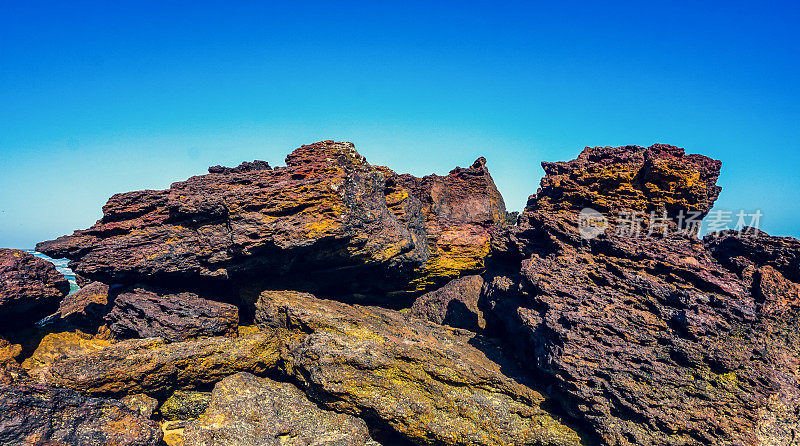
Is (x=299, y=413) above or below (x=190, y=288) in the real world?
below

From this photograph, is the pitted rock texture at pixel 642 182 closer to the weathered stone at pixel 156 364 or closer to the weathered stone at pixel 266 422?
the weathered stone at pixel 266 422

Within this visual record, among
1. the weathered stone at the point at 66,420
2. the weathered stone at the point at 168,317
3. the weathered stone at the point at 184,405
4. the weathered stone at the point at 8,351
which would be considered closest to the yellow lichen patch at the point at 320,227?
the weathered stone at the point at 168,317

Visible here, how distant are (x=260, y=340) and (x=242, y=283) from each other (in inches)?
128

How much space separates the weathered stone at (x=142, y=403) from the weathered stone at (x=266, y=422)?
1.95m

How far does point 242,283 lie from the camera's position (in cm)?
1730

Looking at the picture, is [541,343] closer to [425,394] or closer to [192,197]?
[425,394]

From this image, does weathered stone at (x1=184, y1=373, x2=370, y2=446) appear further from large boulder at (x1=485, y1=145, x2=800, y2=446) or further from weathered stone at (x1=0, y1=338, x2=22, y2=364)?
weathered stone at (x1=0, y1=338, x2=22, y2=364)

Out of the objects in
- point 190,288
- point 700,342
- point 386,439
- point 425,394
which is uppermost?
point 700,342

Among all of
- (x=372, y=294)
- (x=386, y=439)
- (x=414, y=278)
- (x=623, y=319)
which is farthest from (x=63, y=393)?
(x=623, y=319)

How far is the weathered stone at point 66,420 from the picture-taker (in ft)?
33.9

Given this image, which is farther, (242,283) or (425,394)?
(242,283)

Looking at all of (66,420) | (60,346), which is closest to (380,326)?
(66,420)

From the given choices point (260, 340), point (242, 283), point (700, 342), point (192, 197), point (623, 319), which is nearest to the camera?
point (700, 342)

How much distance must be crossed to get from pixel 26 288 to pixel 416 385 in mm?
15239
